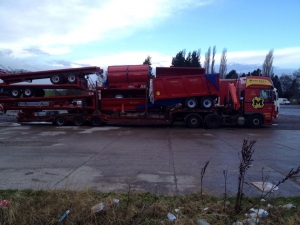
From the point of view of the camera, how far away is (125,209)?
4.48 metres

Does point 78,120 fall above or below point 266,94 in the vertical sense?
below

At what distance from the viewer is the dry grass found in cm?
423

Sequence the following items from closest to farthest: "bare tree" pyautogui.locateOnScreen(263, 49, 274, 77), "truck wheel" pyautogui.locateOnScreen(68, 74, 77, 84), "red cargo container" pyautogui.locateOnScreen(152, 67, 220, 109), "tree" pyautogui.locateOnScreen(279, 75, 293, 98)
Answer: "red cargo container" pyautogui.locateOnScreen(152, 67, 220, 109) → "truck wheel" pyautogui.locateOnScreen(68, 74, 77, 84) → "bare tree" pyautogui.locateOnScreen(263, 49, 274, 77) → "tree" pyautogui.locateOnScreen(279, 75, 293, 98)

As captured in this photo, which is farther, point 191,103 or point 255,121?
point 255,121

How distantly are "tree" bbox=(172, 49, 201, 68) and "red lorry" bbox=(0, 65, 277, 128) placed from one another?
36.9 metres

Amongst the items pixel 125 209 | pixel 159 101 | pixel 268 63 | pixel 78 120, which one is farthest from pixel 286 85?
pixel 125 209

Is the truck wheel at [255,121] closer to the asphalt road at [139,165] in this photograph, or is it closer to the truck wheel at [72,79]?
the asphalt road at [139,165]

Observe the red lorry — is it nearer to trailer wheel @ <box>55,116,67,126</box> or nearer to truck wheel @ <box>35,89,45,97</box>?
trailer wheel @ <box>55,116,67,126</box>

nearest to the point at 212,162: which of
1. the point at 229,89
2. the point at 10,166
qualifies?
the point at 10,166

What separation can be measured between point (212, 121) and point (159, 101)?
11.9 feet

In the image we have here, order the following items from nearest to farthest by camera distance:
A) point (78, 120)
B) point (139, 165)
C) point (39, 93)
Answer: point (139, 165) → point (78, 120) → point (39, 93)

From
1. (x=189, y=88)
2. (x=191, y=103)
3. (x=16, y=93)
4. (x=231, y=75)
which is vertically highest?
(x=231, y=75)

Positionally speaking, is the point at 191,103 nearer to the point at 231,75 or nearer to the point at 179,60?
the point at 179,60

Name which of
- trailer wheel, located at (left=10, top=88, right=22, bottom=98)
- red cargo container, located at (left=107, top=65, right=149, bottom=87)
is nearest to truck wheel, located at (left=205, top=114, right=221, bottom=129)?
red cargo container, located at (left=107, top=65, right=149, bottom=87)
